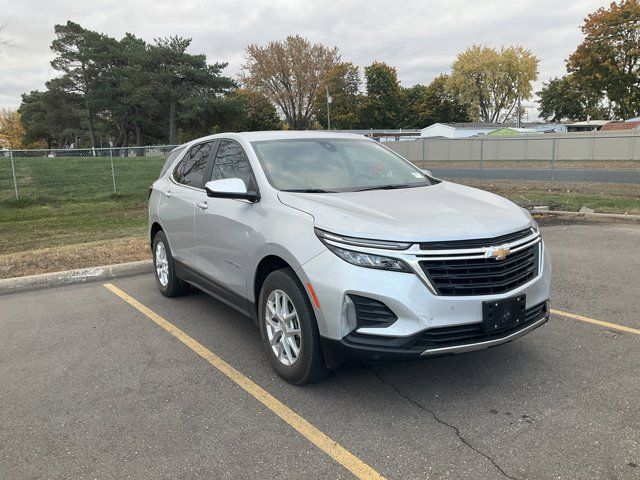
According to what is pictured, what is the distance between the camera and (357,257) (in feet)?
10.2

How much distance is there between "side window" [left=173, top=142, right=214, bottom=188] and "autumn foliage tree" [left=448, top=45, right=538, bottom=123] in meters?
76.3

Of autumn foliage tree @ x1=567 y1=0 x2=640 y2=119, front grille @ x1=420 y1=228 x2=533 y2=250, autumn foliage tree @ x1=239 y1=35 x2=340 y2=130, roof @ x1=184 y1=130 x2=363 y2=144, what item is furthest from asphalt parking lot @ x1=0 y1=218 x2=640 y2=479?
autumn foliage tree @ x1=239 y1=35 x2=340 y2=130

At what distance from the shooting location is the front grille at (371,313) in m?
3.05

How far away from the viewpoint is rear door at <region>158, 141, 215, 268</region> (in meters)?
5.01

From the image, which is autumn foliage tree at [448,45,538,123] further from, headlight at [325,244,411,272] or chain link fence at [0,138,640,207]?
headlight at [325,244,411,272]

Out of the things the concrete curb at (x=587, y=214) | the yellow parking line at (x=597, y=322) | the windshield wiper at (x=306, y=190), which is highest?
the windshield wiper at (x=306, y=190)

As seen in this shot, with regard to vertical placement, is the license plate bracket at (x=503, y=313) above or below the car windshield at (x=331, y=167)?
below

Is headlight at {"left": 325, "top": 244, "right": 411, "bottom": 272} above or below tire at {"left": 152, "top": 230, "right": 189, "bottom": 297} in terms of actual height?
above

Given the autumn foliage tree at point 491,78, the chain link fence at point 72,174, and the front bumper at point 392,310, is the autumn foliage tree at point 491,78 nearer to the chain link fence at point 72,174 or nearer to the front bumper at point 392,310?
the chain link fence at point 72,174

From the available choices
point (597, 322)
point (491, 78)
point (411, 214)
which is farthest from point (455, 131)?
point (411, 214)

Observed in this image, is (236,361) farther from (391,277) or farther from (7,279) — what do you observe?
(7,279)

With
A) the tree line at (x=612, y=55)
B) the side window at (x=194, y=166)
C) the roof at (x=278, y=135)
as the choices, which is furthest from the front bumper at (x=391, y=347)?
the tree line at (x=612, y=55)

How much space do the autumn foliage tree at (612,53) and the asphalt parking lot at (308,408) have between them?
52.8 metres

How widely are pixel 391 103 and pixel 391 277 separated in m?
86.1
